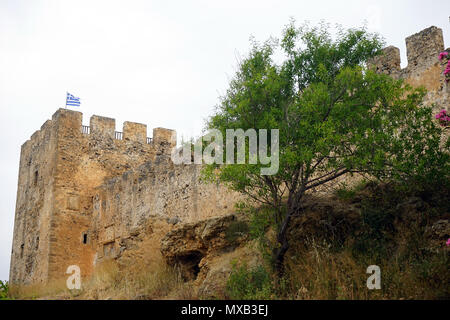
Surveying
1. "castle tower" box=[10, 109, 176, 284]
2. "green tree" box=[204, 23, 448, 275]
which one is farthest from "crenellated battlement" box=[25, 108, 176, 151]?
"green tree" box=[204, 23, 448, 275]

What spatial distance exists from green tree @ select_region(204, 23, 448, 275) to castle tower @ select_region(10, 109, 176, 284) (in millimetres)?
11996

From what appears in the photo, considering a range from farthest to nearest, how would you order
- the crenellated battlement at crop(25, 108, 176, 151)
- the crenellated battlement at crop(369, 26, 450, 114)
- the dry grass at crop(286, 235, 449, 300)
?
1. the crenellated battlement at crop(25, 108, 176, 151)
2. the crenellated battlement at crop(369, 26, 450, 114)
3. the dry grass at crop(286, 235, 449, 300)

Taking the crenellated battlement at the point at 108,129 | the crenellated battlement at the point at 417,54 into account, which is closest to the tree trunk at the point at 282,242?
the crenellated battlement at the point at 417,54

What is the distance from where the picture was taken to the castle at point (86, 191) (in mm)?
18303

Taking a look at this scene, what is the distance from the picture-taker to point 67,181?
73.7 feet

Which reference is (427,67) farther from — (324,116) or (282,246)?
(282,246)

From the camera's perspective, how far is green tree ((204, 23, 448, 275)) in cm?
1033

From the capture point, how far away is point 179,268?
42.2ft

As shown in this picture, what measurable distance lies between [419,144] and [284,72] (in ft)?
10.1

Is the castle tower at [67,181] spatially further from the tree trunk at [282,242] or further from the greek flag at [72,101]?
the tree trunk at [282,242]

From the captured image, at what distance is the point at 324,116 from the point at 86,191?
1421 centimetres

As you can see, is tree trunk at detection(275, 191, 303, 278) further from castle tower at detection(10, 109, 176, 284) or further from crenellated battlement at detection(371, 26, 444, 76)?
castle tower at detection(10, 109, 176, 284)
